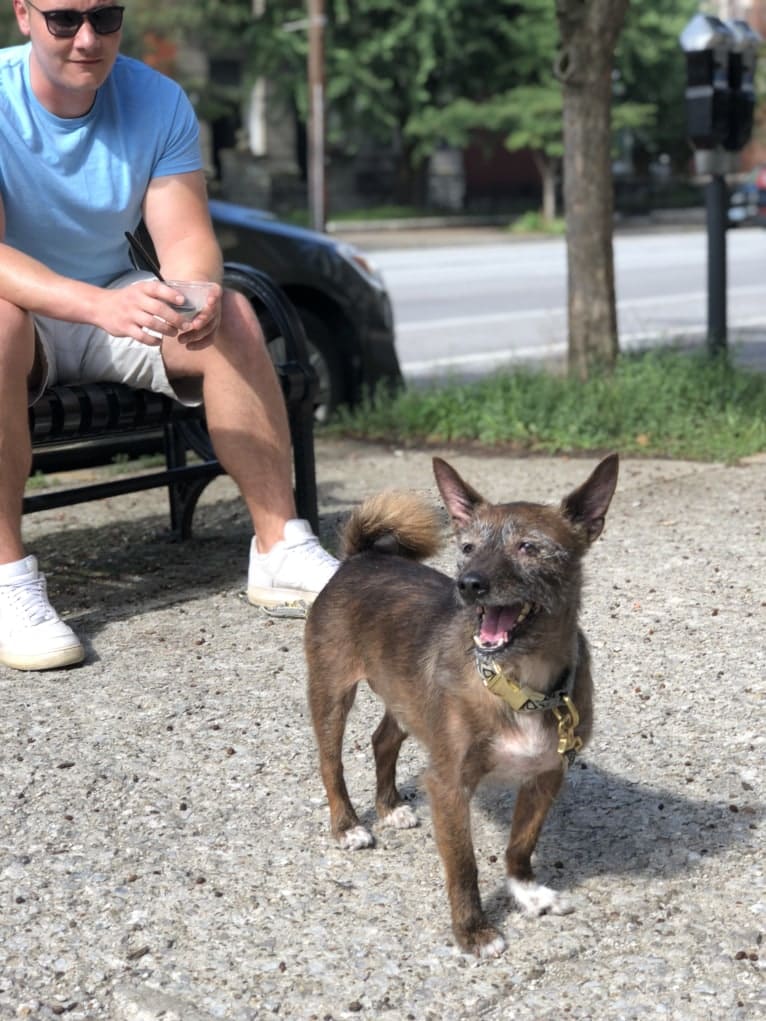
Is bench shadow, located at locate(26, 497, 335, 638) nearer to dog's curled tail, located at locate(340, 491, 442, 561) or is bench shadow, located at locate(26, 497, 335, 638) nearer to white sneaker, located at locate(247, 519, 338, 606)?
white sneaker, located at locate(247, 519, 338, 606)

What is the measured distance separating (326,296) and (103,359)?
3.64m

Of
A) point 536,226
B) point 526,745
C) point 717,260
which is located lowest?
point 536,226

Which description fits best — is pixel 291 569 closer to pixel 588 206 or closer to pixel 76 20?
pixel 76 20

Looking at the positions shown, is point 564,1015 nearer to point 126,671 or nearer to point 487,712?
point 487,712

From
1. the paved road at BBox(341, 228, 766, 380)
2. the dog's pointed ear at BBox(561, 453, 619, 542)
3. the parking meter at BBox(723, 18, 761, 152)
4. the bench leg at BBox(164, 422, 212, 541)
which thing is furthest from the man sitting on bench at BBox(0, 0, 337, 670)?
the parking meter at BBox(723, 18, 761, 152)

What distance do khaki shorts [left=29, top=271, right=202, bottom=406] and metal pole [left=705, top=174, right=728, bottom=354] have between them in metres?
4.28

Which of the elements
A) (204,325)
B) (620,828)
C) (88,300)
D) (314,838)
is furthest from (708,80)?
(314,838)

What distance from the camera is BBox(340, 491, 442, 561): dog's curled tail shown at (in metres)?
3.62

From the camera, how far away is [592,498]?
310 centimetres

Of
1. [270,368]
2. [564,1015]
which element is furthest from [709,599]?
[564,1015]

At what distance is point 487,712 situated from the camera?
301cm

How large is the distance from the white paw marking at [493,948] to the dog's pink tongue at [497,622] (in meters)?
0.56

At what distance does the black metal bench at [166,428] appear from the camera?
4801 mm

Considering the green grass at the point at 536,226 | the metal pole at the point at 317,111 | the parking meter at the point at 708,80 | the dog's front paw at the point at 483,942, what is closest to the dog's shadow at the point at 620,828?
the dog's front paw at the point at 483,942
